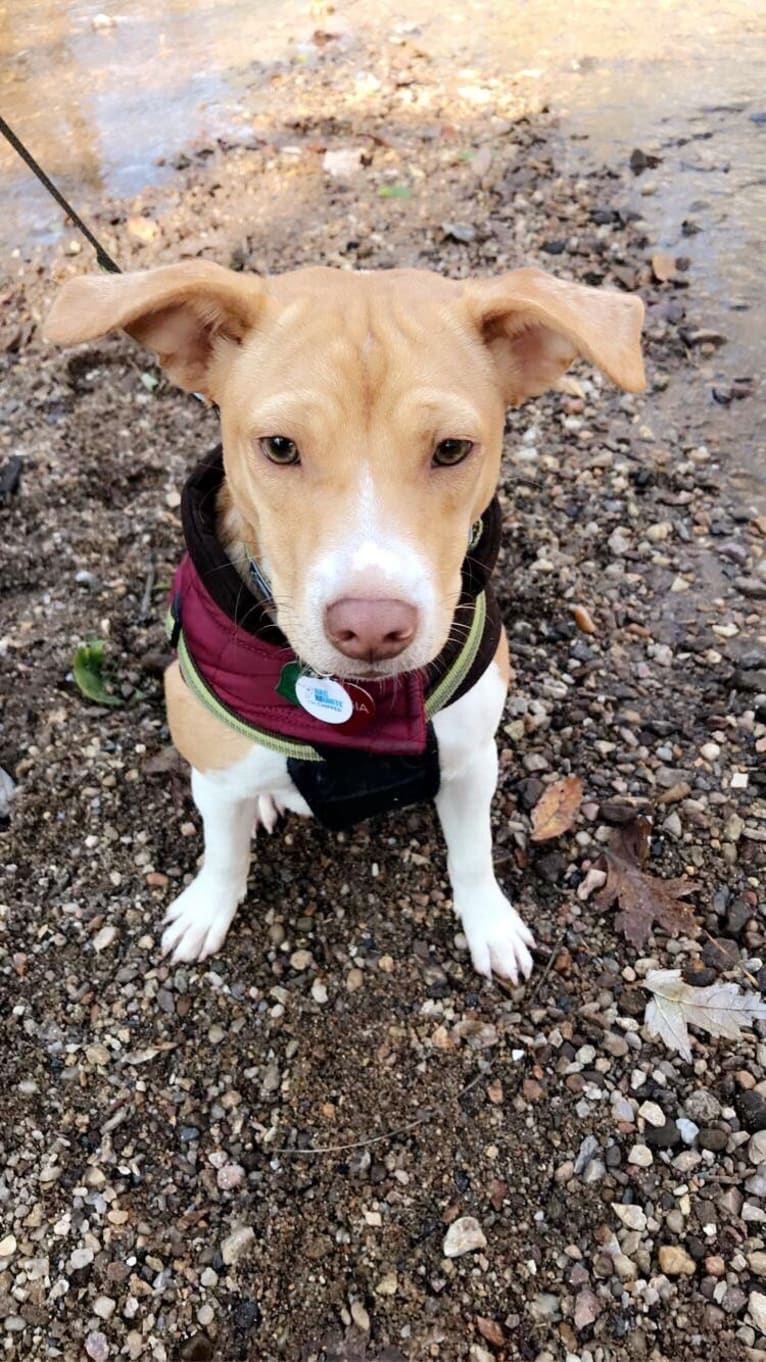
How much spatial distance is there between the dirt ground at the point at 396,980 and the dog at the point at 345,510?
63cm

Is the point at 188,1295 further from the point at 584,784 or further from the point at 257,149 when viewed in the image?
the point at 257,149

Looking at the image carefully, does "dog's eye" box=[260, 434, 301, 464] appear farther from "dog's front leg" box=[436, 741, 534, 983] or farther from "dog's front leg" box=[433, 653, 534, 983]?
"dog's front leg" box=[436, 741, 534, 983]

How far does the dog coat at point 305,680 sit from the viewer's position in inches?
100.0

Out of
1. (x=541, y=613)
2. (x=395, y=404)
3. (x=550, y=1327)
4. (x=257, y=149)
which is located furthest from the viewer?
(x=257, y=149)

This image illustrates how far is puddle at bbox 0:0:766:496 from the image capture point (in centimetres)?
636


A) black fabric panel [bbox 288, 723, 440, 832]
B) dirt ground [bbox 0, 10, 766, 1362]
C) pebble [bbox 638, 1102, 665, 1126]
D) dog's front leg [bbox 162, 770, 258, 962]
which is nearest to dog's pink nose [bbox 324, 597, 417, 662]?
black fabric panel [bbox 288, 723, 440, 832]

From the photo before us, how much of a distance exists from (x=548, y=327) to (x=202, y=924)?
215 cm

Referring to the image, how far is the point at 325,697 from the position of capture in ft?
8.26

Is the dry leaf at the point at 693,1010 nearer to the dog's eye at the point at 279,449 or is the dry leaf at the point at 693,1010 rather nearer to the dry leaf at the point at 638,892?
the dry leaf at the point at 638,892

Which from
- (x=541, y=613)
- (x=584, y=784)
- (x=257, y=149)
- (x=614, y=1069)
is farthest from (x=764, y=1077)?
(x=257, y=149)

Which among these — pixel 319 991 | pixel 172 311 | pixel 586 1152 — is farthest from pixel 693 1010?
pixel 172 311

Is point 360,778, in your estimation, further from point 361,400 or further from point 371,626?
point 361,400

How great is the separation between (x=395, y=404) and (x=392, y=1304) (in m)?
2.30

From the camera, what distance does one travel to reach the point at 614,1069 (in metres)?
3.06
